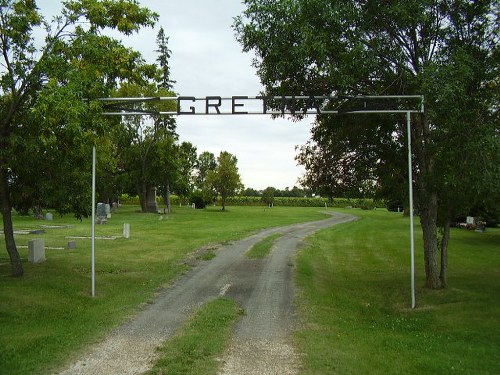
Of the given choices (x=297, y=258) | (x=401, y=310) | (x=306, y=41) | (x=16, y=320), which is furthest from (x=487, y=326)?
(x=297, y=258)

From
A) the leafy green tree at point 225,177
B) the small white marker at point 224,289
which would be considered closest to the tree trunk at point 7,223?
the small white marker at point 224,289

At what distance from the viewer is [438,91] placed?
1162 cm

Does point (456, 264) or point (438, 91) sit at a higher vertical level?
point (438, 91)

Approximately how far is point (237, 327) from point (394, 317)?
406 centimetres

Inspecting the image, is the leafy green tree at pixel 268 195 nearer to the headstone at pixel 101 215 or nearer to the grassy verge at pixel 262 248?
the headstone at pixel 101 215

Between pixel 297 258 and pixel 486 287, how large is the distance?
855cm

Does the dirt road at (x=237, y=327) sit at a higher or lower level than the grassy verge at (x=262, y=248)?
lower

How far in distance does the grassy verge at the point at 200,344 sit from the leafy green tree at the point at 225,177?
191 feet

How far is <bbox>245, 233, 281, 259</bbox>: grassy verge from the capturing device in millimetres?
21966

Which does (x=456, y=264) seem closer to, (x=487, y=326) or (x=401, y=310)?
(x=401, y=310)

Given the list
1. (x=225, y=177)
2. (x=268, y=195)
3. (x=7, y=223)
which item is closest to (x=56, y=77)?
(x=7, y=223)

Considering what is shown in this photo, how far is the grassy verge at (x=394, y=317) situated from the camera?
25.8 ft

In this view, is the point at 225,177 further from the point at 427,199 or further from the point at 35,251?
the point at 427,199

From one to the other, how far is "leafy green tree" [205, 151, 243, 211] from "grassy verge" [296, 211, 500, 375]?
1866 inches
